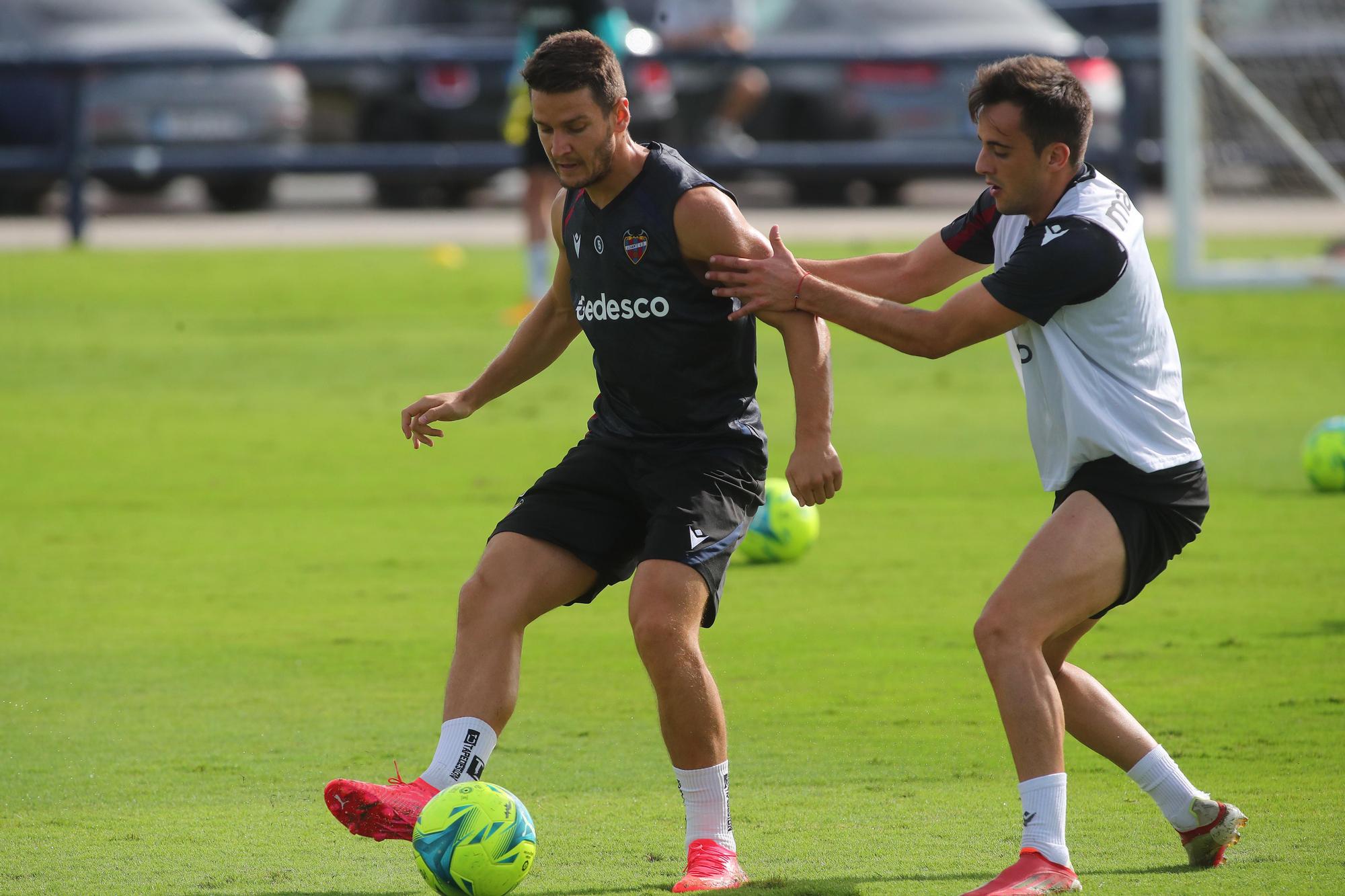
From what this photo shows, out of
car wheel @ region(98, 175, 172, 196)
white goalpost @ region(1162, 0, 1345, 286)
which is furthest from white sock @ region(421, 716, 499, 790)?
car wheel @ region(98, 175, 172, 196)

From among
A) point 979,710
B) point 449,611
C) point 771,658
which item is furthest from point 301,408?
point 979,710

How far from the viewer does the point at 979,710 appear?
595 cm

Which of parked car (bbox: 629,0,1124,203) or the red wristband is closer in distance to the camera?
the red wristband

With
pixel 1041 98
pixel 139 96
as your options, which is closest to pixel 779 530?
pixel 1041 98

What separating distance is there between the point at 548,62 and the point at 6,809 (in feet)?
7.60

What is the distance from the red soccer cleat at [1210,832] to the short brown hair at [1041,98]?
1504 mm

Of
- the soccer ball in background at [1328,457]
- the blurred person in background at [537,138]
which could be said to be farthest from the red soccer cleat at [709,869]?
the blurred person in background at [537,138]

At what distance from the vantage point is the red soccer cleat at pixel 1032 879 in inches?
164

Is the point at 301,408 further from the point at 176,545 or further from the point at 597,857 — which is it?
the point at 597,857

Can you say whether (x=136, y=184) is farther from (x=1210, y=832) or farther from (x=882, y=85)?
(x=1210, y=832)

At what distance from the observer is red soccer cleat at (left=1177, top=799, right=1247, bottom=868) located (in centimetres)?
452

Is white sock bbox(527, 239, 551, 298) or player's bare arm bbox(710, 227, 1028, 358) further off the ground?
player's bare arm bbox(710, 227, 1028, 358)

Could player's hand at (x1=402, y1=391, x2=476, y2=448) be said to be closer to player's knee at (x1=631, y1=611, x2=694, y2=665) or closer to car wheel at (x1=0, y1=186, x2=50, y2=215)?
player's knee at (x1=631, y1=611, x2=694, y2=665)

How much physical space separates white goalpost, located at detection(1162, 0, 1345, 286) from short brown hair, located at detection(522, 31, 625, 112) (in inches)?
432
